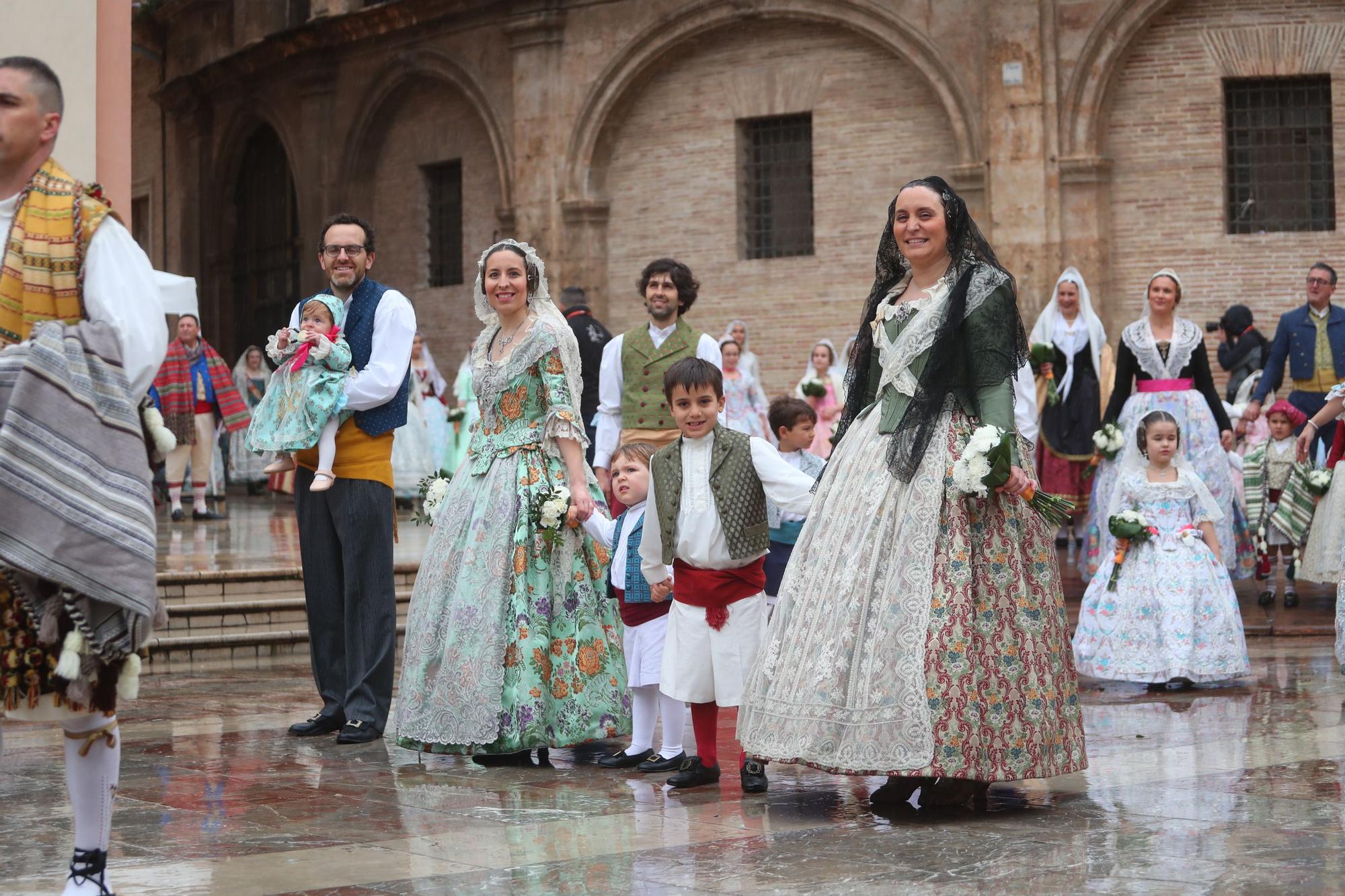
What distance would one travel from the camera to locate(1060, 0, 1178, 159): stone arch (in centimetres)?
1833

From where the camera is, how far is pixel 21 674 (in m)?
4.04

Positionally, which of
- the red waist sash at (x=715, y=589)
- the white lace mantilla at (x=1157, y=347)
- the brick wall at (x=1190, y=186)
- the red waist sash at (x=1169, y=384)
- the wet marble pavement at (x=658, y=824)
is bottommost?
the wet marble pavement at (x=658, y=824)


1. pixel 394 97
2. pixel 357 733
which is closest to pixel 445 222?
pixel 394 97

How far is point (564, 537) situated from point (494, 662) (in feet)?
1.74

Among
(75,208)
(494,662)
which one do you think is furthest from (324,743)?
(75,208)

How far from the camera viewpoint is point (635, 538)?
21.2ft

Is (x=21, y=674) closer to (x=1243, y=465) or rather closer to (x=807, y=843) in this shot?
(x=807, y=843)

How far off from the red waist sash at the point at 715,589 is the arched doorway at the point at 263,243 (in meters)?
20.8

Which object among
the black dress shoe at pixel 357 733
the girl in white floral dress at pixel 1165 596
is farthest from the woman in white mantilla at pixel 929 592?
the girl in white floral dress at pixel 1165 596

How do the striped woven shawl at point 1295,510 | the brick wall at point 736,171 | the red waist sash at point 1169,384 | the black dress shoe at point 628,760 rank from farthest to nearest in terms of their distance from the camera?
the brick wall at point 736,171 < the striped woven shawl at point 1295,510 < the red waist sash at point 1169,384 < the black dress shoe at point 628,760

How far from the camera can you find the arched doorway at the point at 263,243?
87.7 feet

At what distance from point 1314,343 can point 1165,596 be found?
418cm

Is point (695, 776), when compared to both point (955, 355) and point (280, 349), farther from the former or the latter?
point (280, 349)

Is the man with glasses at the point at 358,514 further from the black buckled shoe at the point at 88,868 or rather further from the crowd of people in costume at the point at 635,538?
the black buckled shoe at the point at 88,868
